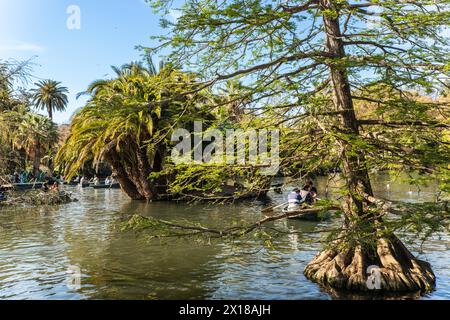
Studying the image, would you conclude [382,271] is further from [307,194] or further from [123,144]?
[123,144]

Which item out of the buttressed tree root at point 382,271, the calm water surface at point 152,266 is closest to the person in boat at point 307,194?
the calm water surface at point 152,266

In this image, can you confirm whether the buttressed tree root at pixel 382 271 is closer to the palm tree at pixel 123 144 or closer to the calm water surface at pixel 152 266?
the calm water surface at pixel 152 266

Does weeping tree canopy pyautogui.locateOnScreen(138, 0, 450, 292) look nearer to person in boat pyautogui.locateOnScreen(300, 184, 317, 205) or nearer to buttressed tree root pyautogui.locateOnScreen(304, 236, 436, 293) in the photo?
buttressed tree root pyautogui.locateOnScreen(304, 236, 436, 293)

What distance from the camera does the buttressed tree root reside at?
9578 mm

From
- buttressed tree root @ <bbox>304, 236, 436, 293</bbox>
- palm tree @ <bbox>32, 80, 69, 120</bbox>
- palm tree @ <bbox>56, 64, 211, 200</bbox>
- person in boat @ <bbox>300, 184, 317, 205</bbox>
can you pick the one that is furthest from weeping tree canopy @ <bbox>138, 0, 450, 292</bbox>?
palm tree @ <bbox>32, 80, 69, 120</bbox>

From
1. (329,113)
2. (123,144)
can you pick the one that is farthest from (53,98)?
(329,113)

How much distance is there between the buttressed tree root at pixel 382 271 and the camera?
377 inches

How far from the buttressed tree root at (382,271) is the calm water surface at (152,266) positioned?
0.37 meters

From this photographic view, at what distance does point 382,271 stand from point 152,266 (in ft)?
22.4

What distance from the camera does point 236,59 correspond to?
9.72 m

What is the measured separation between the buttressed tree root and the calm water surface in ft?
1.20

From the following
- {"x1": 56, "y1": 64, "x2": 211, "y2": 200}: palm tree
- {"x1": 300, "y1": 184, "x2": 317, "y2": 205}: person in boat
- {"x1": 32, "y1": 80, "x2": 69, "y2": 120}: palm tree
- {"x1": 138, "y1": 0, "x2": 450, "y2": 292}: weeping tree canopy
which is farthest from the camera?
{"x1": 32, "y1": 80, "x2": 69, "y2": 120}: palm tree
